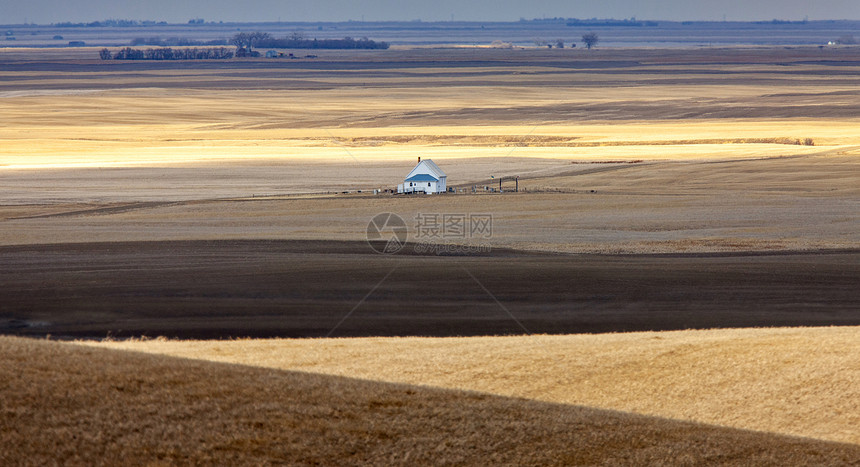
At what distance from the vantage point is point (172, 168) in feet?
182

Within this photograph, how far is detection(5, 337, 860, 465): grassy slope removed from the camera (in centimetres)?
811

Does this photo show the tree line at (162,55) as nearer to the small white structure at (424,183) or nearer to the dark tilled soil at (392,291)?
the small white structure at (424,183)

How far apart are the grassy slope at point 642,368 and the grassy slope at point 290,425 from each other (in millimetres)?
1655

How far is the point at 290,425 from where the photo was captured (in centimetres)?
881

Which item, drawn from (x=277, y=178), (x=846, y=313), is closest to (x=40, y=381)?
(x=846, y=313)

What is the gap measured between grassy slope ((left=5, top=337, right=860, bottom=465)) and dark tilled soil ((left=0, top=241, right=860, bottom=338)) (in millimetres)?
9747

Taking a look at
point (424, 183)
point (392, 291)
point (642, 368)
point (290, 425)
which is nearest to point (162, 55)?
point (424, 183)

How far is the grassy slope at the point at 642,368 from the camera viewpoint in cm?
1245

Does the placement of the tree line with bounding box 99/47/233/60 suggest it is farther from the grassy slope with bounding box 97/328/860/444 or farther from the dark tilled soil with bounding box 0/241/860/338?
the grassy slope with bounding box 97/328/860/444

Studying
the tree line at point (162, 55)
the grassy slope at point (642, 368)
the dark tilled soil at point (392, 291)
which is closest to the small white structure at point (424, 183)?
the dark tilled soil at point (392, 291)

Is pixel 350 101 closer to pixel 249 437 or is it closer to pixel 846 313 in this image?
pixel 846 313

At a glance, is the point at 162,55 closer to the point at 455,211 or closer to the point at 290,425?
the point at 455,211

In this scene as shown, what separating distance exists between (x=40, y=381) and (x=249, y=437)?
93.6 inches

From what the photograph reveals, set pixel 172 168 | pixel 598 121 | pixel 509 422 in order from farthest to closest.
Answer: pixel 598 121 → pixel 172 168 → pixel 509 422
